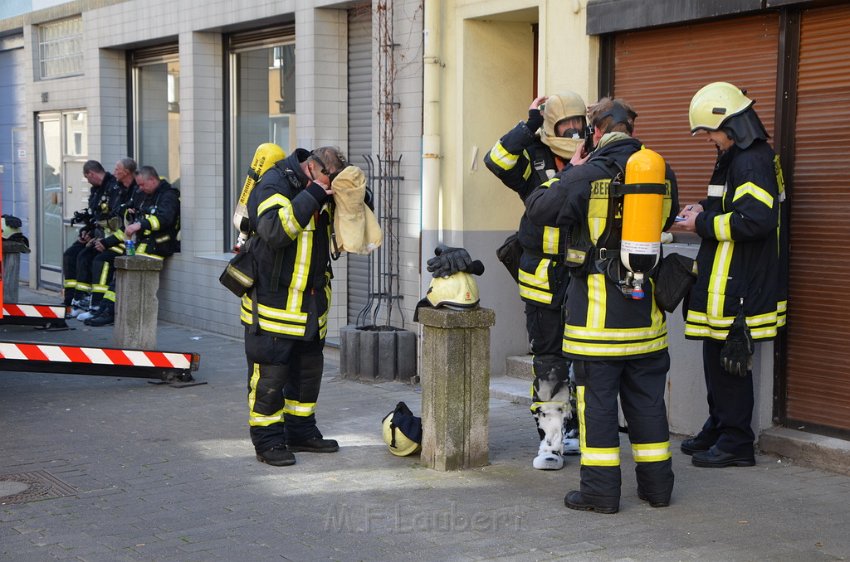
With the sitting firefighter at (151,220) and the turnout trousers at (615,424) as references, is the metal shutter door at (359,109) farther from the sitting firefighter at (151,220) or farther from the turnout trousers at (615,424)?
the turnout trousers at (615,424)

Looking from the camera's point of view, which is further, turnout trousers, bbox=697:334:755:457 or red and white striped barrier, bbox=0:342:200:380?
red and white striped barrier, bbox=0:342:200:380

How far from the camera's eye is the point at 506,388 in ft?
29.8

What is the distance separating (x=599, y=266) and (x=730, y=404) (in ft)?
5.09

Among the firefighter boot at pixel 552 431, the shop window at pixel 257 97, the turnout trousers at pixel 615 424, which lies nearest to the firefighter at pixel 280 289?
the firefighter boot at pixel 552 431

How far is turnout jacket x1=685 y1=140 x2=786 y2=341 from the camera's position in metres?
6.59

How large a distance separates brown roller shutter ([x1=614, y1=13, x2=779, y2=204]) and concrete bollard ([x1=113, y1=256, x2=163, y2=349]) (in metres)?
4.72

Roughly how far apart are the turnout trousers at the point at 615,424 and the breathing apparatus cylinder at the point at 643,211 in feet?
1.87

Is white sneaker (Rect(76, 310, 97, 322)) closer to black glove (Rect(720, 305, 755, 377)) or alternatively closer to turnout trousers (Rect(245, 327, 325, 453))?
turnout trousers (Rect(245, 327, 325, 453))

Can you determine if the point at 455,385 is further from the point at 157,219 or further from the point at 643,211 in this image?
the point at 157,219

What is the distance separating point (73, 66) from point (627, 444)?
11.4m

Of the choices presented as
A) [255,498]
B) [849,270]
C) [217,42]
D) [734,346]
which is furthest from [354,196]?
[217,42]

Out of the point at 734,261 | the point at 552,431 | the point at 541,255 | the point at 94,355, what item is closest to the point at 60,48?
the point at 94,355

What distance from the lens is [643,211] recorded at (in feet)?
18.7

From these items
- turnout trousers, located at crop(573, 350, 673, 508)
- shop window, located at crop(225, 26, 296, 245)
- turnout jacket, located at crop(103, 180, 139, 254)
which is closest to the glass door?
turnout jacket, located at crop(103, 180, 139, 254)
